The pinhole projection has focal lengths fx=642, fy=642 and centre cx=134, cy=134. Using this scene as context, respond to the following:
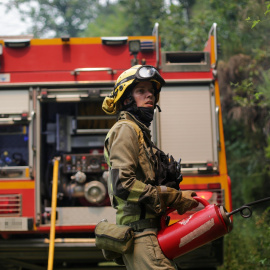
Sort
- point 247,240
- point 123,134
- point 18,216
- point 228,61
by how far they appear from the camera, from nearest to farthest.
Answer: point 123,134, point 18,216, point 247,240, point 228,61

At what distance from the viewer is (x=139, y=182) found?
415 cm

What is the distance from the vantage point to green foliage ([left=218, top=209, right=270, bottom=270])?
803 cm

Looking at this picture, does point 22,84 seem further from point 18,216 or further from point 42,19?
point 42,19

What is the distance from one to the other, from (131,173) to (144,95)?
28.3 inches

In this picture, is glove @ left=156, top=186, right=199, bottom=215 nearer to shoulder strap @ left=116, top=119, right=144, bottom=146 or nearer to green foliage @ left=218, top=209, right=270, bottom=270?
shoulder strap @ left=116, top=119, right=144, bottom=146

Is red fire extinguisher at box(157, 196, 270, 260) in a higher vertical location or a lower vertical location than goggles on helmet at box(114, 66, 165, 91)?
lower

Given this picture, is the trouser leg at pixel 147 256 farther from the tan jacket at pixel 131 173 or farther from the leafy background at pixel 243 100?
the leafy background at pixel 243 100

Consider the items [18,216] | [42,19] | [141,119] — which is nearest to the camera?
[141,119]

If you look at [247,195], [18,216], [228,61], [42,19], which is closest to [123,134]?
[18,216]

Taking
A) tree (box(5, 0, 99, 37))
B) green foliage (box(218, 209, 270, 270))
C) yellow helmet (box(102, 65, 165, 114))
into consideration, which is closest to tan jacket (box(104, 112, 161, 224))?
yellow helmet (box(102, 65, 165, 114))

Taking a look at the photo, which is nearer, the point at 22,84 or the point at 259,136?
the point at 22,84

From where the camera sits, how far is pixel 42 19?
3525 cm

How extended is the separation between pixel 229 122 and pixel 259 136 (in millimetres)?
1691

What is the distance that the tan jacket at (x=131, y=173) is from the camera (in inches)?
162
